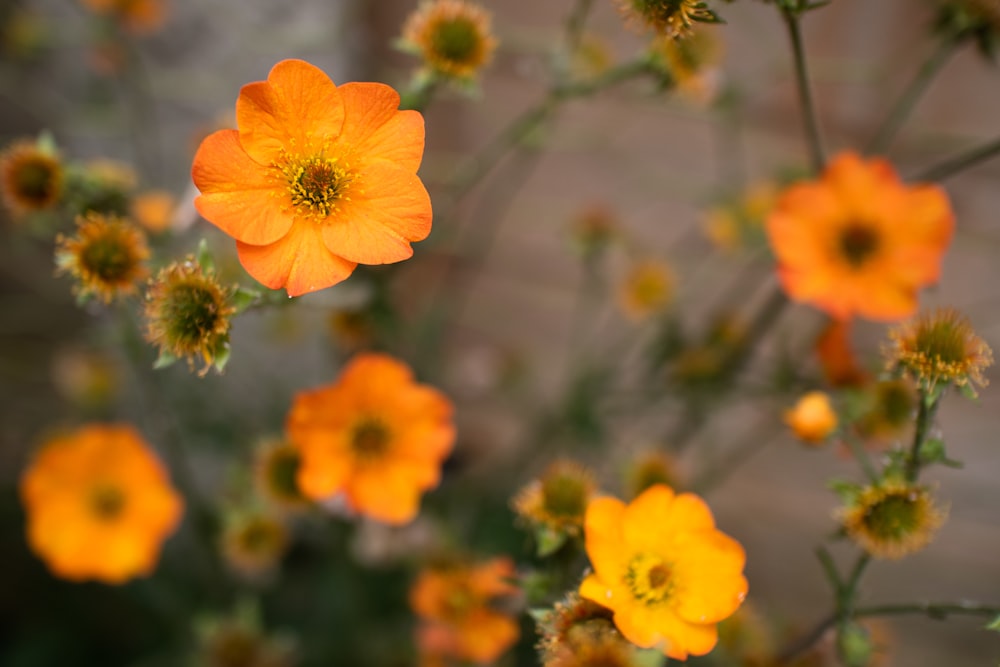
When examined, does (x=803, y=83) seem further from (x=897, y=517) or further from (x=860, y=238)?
(x=897, y=517)

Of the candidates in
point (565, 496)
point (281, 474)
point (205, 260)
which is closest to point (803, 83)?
point (565, 496)

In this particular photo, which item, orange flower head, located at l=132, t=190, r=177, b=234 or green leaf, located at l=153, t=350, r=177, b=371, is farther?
orange flower head, located at l=132, t=190, r=177, b=234

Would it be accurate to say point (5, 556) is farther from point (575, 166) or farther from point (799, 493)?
point (799, 493)

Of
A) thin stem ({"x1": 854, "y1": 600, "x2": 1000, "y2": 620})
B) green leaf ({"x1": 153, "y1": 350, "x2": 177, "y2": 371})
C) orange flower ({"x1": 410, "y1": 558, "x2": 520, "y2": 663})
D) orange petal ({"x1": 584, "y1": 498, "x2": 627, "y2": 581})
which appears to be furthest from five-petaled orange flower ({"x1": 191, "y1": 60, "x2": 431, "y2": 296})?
thin stem ({"x1": 854, "y1": 600, "x2": 1000, "y2": 620})

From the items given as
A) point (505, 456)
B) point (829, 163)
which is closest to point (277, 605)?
point (505, 456)

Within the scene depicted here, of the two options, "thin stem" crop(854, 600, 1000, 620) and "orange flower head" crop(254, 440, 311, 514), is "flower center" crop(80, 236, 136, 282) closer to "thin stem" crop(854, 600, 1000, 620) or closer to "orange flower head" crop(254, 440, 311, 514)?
"orange flower head" crop(254, 440, 311, 514)

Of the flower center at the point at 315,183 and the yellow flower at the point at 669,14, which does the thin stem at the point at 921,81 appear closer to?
the yellow flower at the point at 669,14

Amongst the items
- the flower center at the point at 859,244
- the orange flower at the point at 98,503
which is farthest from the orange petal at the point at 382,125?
the orange flower at the point at 98,503

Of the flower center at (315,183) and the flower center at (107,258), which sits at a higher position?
the flower center at (107,258)
